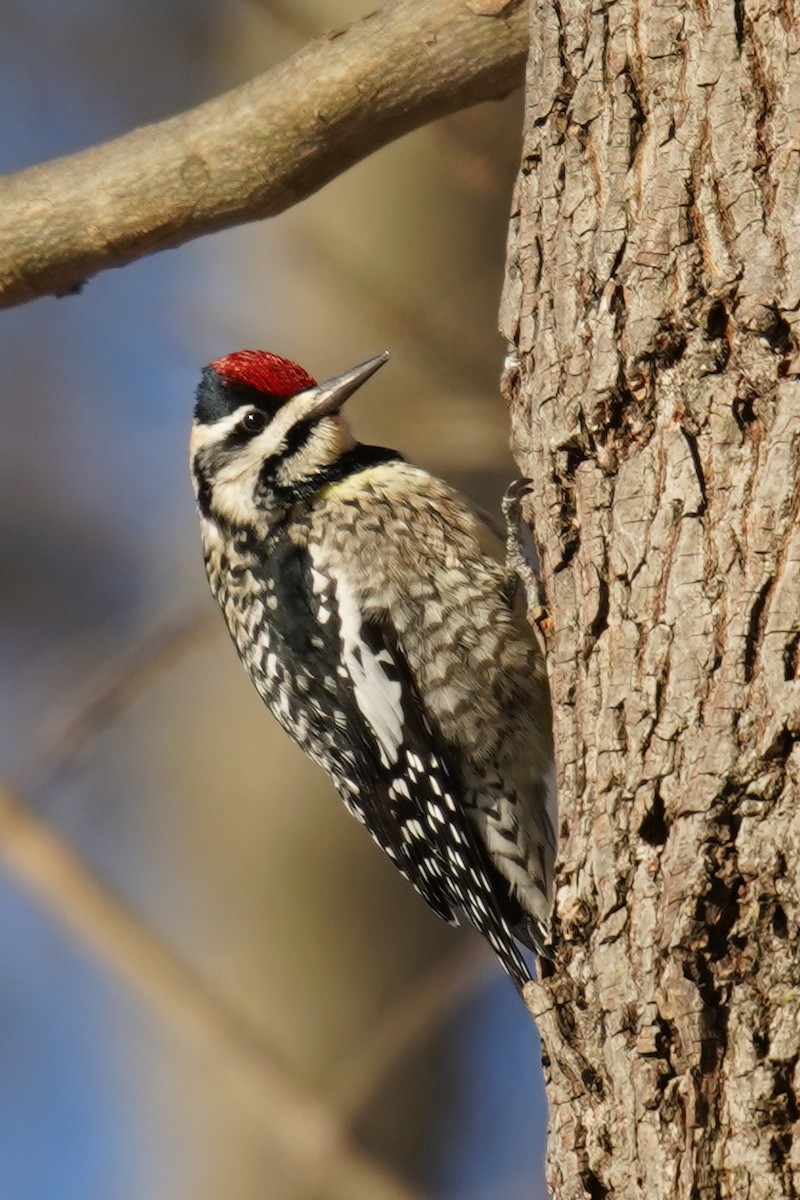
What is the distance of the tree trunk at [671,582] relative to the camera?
2080mm

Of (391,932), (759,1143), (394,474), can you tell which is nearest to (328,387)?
(394,474)

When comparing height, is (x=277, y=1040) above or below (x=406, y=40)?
below

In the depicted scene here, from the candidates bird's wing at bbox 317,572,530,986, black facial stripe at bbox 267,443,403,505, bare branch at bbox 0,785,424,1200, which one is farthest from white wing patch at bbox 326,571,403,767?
bare branch at bbox 0,785,424,1200

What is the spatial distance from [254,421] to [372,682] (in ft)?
2.52

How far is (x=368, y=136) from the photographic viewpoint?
3.34 m

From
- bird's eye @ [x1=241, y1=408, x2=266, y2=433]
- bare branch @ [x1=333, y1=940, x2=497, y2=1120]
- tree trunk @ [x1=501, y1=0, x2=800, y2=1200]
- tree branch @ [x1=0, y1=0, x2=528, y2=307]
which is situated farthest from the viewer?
bare branch @ [x1=333, y1=940, x2=497, y2=1120]

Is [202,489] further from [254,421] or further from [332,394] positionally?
[332,394]

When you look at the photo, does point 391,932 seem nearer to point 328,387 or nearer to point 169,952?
point 169,952

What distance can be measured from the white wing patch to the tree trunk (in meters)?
1.08

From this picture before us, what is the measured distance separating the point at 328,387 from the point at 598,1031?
206 centimetres

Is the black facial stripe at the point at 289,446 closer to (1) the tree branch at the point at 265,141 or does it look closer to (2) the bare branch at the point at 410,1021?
(1) the tree branch at the point at 265,141

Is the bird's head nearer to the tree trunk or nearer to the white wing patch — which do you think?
the white wing patch

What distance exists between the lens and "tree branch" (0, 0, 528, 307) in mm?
3248

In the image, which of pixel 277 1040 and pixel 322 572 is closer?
pixel 322 572
